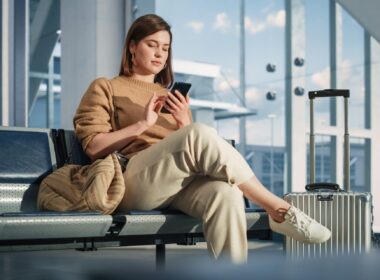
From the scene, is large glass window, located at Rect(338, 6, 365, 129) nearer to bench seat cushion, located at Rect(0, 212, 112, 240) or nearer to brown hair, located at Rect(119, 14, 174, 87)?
brown hair, located at Rect(119, 14, 174, 87)

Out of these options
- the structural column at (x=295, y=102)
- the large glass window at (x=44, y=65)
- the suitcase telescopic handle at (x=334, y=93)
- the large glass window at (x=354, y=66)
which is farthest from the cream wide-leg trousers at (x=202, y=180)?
the large glass window at (x=44, y=65)

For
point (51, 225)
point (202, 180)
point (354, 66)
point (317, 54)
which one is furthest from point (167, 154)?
point (354, 66)

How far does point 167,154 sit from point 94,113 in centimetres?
42

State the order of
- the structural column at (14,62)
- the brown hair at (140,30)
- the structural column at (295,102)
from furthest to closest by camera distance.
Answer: the structural column at (295,102), the structural column at (14,62), the brown hair at (140,30)

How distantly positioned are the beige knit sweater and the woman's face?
0.22ft

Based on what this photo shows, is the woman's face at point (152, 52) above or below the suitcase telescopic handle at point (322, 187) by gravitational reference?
above

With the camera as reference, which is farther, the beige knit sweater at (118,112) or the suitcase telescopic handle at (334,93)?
the suitcase telescopic handle at (334,93)

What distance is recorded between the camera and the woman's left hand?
202cm

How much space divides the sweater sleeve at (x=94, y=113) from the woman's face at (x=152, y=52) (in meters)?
0.14

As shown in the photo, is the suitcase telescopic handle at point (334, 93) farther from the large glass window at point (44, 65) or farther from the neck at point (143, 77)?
the large glass window at point (44, 65)

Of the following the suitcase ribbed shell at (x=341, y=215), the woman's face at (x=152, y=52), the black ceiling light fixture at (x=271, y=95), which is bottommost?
the suitcase ribbed shell at (x=341, y=215)

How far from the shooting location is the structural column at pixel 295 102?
4660mm

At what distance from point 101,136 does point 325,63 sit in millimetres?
3194

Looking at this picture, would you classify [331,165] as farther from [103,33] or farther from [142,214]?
[142,214]
